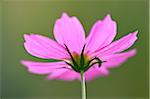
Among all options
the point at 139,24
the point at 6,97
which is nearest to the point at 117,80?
the point at 139,24

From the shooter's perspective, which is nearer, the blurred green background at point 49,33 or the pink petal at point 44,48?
the pink petal at point 44,48

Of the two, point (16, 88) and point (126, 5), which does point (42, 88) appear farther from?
point (126, 5)

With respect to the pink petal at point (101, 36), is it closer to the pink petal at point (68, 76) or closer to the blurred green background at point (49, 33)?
the pink petal at point (68, 76)

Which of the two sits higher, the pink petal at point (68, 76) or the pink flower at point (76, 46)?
the pink flower at point (76, 46)

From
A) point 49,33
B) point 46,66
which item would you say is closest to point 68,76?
point 46,66

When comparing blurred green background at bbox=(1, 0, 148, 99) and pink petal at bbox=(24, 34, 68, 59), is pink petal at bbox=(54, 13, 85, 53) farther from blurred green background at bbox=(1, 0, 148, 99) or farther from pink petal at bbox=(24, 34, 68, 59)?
blurred green background at bbox=(1, 0, 148, 99)

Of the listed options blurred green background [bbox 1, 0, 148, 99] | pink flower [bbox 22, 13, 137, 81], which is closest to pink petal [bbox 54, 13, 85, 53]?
pink flower [bbox 22, 13, 137, 81]

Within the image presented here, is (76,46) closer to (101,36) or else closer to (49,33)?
(101,36)

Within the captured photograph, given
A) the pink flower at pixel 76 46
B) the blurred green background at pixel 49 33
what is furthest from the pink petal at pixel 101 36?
the blurred green background at pixel 49 33
